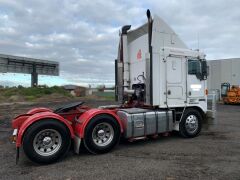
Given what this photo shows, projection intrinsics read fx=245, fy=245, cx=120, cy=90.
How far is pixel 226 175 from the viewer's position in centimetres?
488

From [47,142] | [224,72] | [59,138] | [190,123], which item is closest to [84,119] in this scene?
[59,138]

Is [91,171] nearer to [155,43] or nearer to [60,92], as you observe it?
[155,43]

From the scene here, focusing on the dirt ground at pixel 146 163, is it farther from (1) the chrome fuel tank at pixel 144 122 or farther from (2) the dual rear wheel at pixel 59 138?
(1) the chrome fuel tank at pixel 144 122

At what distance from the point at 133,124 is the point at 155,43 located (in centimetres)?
270

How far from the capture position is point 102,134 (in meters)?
6.51

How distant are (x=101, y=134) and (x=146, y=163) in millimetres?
1482

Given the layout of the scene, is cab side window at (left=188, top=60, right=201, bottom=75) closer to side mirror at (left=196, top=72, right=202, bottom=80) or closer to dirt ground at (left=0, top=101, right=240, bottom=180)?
side mirror at (left=196, top=72, right=202, bottom=80)

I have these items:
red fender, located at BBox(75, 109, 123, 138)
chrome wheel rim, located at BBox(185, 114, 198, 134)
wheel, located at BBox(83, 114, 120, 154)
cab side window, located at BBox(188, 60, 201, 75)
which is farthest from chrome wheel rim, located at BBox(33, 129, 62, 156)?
cab side window, located at BBox(188, 60, 201, 75)

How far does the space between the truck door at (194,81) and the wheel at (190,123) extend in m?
0.55

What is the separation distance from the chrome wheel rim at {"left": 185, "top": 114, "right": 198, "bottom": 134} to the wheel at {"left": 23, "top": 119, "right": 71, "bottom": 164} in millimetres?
4151

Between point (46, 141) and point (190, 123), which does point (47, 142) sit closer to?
point (46, 141)

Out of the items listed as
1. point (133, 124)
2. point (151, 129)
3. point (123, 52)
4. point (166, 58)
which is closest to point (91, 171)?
point (133, 124)

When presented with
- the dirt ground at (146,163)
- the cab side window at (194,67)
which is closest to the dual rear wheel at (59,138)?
the dirt ground at (146,163)

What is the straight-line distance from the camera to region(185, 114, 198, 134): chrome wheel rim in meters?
8.20
